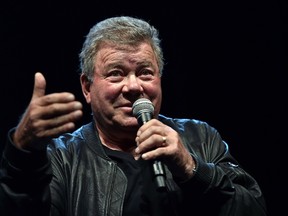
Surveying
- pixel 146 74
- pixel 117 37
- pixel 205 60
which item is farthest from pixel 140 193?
pixel 205 60

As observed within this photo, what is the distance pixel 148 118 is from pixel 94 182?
43cm

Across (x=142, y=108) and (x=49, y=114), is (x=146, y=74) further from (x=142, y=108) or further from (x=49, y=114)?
(x=49, y=114)

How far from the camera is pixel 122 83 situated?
6.89 ft

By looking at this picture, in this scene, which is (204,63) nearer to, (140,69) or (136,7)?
(136,7)

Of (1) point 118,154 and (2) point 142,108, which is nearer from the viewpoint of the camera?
(2) point 142,108

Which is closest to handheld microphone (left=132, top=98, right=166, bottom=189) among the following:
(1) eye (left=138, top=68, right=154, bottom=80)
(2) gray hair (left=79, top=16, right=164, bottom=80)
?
(1) eye (left=138, top=68, right=154, bottom=80)

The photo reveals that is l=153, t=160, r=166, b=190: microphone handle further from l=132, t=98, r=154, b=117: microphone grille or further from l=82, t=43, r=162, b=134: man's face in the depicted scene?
l=82, t=43, r=162, b=134: man's face

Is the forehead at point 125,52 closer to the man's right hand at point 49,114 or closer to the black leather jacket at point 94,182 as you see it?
the black leather jacket at point 94,182

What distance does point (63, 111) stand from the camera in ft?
4.55

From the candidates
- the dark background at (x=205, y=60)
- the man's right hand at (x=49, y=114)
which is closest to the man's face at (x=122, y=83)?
the man's right hand at (x=49, y=114)

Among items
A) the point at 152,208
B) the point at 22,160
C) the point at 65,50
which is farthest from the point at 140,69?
the point at 65,50

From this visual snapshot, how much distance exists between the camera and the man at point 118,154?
1522 millimetres

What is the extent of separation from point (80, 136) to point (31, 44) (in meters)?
1.21

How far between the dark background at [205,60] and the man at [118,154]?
0.98m
